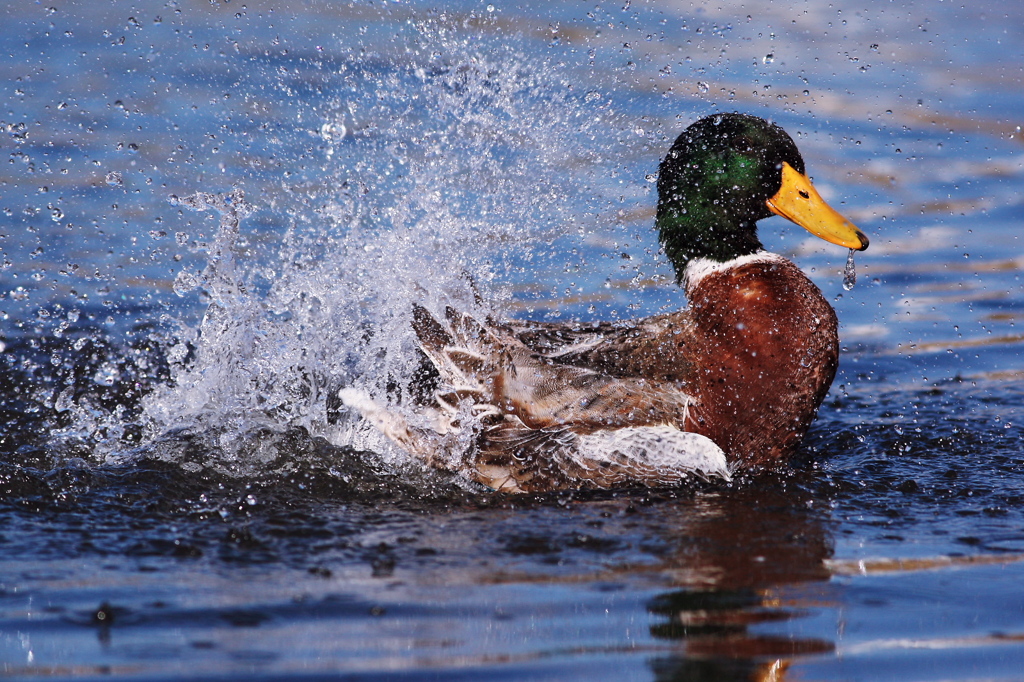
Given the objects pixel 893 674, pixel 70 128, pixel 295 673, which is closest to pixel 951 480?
pixel 893 674

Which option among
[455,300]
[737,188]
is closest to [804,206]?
[737,188]

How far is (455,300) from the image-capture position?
546 centimetres

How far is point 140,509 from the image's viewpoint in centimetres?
445

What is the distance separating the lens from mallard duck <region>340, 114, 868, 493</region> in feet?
15.8

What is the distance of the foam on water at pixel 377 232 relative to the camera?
211 inches

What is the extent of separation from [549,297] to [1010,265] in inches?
121

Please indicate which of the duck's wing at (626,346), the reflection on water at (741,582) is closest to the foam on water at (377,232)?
the duck's wing at (626,346)

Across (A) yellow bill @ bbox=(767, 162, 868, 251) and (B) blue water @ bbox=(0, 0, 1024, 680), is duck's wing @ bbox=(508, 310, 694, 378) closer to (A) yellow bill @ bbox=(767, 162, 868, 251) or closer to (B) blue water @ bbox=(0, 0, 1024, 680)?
(B) blue water @ bbox=(0, 0, 1024, 680)

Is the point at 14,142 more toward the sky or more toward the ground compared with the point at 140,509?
more toward the sky

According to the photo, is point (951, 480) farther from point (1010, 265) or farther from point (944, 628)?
point (1010, 265)

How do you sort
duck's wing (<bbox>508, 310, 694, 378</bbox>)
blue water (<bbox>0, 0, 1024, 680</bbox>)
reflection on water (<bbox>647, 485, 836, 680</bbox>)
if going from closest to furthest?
1. reflection on water (<bbox>647, 485, 836, 680</bbox>)
2. blue water (<bbox>0, 0, 1024, 680</bbox>)
3. duck's wing (<bbox>508, 310, 694, 378</bbox>)

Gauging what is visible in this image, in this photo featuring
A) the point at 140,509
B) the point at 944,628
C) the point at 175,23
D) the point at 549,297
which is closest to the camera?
the point at 944,628

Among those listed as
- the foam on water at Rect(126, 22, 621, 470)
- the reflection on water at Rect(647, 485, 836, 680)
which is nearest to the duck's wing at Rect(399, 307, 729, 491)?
the reflection on water at Rect(647, 485, 836, 680)

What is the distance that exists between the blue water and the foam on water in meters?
0.02
